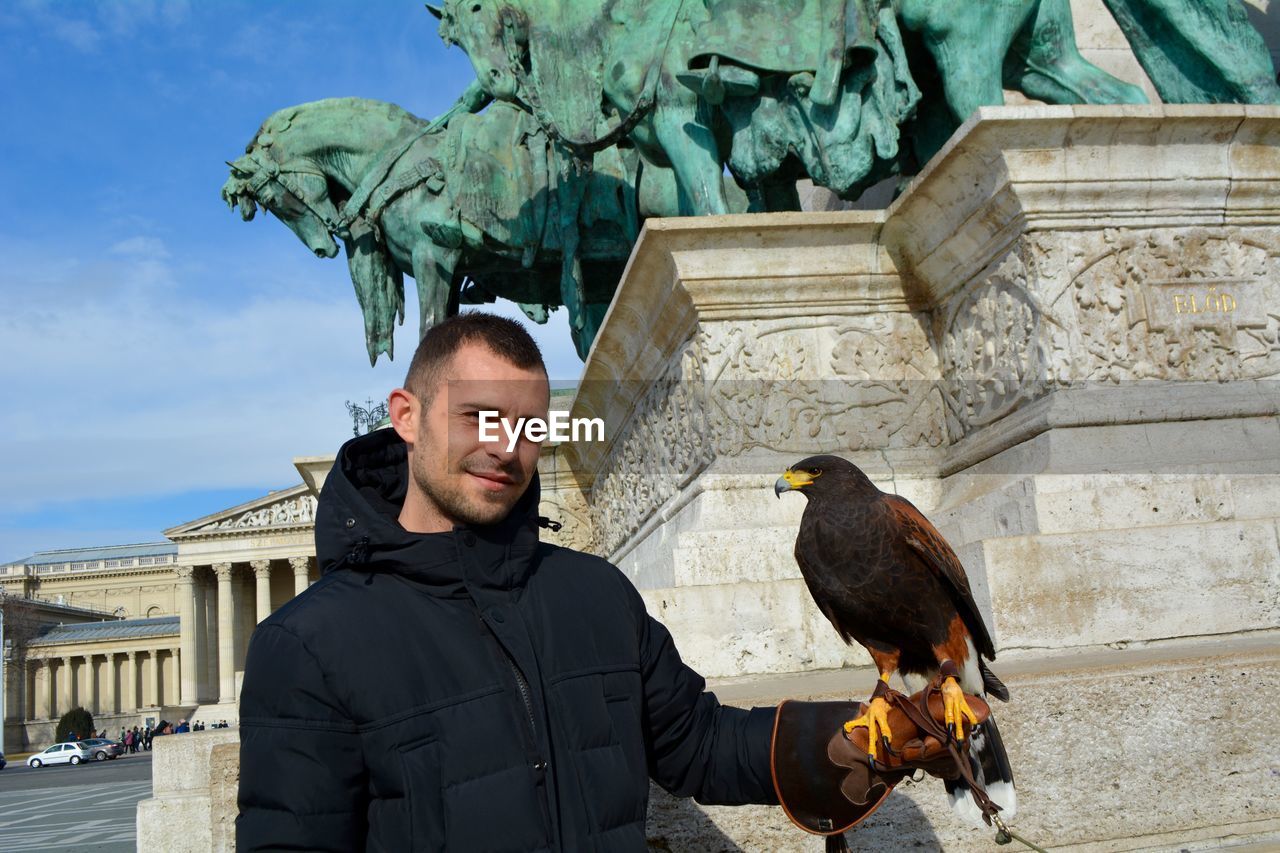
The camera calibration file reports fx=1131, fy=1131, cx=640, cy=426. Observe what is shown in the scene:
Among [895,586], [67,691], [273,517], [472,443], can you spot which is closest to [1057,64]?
[895,586]

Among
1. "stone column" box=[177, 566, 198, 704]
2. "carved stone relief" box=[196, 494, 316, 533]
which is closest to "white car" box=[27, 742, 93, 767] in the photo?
"carved stone relief" box=[196, 494, 316, 533]

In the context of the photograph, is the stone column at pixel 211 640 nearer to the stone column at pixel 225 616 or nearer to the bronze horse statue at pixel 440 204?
the stone column at pixel 225 616

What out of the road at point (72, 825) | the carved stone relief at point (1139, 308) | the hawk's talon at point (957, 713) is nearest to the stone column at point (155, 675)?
the road at point (72, 825)

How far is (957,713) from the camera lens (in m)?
1.56

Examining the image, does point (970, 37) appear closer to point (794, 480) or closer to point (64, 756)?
point (794, 480)

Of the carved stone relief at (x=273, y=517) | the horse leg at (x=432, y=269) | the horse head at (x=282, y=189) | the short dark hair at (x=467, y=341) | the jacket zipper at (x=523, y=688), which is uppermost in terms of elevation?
the carved stone relief at (x=273, y=517)

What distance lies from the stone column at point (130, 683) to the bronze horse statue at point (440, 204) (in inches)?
2893

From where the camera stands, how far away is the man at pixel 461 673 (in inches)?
56.3

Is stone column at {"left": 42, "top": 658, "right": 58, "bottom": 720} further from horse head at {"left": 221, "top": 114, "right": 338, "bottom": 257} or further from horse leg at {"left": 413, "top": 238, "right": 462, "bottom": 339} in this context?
horse leg at {"left": 413, "top": 238, "right": 462, "bottom": 339}

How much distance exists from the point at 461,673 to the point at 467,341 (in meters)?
0.48

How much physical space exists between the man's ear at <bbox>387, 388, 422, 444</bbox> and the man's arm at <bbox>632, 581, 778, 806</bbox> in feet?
1.49

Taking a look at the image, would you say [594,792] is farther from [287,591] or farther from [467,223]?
[287,591]

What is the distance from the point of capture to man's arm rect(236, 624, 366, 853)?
1375mm

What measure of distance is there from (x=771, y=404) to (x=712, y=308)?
1.72ft
